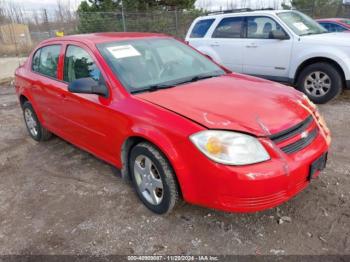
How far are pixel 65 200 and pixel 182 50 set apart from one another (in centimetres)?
217

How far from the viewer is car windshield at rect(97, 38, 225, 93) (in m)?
3.24

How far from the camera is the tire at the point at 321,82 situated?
235 inches

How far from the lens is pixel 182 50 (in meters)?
4.00

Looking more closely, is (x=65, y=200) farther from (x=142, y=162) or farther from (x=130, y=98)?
(x=130, y=98)

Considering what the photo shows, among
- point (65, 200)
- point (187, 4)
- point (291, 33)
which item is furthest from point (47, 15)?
point (65, 200)

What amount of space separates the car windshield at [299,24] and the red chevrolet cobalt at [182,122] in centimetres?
325

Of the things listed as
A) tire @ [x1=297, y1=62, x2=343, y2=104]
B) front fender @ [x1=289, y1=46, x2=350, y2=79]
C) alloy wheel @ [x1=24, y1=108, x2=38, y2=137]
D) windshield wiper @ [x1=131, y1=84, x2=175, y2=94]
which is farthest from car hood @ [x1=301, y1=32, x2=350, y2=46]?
alloy wheel @ [x1=24, y1=108, x2=38, y2=137]

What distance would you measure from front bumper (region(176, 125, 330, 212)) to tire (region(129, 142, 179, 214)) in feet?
0.53

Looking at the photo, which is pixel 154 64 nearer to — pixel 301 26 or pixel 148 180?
pixel 148 180

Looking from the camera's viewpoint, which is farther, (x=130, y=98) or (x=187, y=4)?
(x=187, y=4)

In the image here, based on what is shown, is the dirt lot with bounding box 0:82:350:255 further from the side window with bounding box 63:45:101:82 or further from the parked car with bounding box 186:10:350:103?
the parked car with bounding box 186:10:350:103

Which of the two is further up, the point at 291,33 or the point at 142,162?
the point at 291,33

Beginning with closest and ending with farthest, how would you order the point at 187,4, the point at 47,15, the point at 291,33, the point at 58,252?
the point at 58,252 → the point at 291,33 → the point at 47,15 → the point at 187,4

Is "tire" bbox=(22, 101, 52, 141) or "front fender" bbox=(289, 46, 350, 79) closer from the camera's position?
"tire" bbox=(22, 101, 52, 141)
